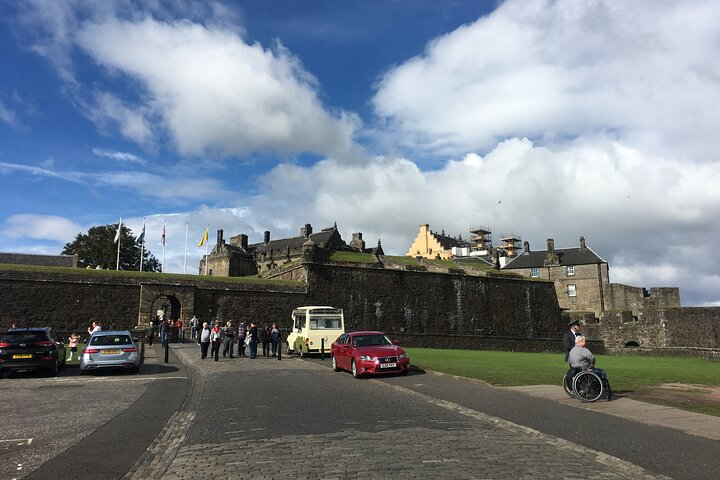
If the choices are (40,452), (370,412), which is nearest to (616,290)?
(370,412)

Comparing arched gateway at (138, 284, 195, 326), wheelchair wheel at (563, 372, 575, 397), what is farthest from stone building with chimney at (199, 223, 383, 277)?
wheelchair wheel at (563, 372, 575, 397)

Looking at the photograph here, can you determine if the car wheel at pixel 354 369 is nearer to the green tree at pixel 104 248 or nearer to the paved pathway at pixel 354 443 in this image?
the paved pathway at pixel 354 443

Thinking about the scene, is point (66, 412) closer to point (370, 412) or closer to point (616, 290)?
point (370, 412)

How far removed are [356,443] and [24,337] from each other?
14786 millimetres

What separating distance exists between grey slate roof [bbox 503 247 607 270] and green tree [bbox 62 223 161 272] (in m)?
47.7

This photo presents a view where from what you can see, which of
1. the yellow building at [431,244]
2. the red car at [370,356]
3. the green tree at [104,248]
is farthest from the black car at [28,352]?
the yellow building at [431,244]

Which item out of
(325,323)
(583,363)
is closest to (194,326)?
(325,323)

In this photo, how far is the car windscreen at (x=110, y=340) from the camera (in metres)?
18.0

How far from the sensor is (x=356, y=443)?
740 cm

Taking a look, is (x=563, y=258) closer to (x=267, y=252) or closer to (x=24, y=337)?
(x=267, y=252)

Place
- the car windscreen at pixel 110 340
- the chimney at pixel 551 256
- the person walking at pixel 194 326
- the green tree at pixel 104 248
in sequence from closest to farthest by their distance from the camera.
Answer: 1. the car windscreen at pixel 110 340
2. the person walking at pixel 194 326
3. the green tree at pixel 104 248
4. the chimney at pixel 551 256

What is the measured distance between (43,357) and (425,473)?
15.6m

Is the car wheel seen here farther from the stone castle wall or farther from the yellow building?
the yellow building

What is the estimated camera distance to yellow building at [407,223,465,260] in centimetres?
9512
